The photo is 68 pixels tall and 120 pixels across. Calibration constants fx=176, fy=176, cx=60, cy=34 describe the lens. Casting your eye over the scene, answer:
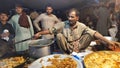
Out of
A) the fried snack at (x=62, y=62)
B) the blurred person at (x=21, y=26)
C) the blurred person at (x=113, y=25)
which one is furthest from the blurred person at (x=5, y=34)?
the blurred person at (x=113, y=25)

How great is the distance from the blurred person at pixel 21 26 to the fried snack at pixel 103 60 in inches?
62.5

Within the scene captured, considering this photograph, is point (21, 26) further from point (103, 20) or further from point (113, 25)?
point (113, 25)

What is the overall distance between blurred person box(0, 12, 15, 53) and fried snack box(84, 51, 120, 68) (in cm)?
182

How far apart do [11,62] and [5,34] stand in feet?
3.05

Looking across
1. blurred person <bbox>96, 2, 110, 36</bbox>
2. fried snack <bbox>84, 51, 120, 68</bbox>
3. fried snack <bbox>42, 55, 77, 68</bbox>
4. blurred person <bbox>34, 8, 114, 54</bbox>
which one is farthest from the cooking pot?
blurred person <bbox>96, 2, 110, 36</bbox>

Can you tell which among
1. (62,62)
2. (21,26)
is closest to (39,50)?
(62,62)

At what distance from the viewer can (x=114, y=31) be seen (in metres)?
4.07

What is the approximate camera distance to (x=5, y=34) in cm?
376

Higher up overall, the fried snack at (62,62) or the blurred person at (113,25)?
the blurred person at (113,25)

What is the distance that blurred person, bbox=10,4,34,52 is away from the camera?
12.4 feet

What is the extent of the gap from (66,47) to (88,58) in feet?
2.75

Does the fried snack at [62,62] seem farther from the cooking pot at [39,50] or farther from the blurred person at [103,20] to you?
the blurred person at [103,20]

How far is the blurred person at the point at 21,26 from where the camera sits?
379 cm

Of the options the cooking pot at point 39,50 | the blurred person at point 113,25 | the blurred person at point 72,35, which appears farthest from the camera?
the blurred person at point 113,25
